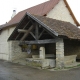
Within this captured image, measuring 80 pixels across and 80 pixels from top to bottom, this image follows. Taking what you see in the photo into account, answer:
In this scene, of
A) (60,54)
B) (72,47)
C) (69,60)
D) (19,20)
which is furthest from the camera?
(19,20)

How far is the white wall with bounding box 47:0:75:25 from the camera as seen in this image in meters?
18.7

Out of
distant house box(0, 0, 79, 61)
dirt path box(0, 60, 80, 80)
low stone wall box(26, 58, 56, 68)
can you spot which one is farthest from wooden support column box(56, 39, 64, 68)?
distant house box(0, 0, 79, 61)

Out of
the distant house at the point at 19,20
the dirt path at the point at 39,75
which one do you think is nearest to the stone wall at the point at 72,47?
the distant house at the point at 19,20

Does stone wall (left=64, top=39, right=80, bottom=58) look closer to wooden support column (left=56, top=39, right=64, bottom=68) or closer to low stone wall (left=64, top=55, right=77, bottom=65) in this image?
low stone wall (left=64, top=55, right=77, bottom=65)

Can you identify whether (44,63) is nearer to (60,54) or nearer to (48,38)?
(60,54)

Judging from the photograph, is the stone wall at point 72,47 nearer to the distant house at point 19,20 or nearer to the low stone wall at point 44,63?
the distant house at point 19,20

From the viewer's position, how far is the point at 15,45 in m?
16.6

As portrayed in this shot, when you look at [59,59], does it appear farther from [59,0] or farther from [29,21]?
[59,0]

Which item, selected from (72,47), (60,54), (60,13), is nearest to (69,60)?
(60,54)

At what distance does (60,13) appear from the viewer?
19484mm

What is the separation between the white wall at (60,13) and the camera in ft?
61.4

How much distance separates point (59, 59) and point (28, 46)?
18.8ft

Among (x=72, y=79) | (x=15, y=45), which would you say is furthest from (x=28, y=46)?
(x=72, y=79)

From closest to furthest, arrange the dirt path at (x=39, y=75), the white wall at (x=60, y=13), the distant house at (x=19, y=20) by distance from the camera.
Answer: the dirt path at (x=39, y=75), the distant house at (x=19, y=20), the white wall at (x=60, y=13)
